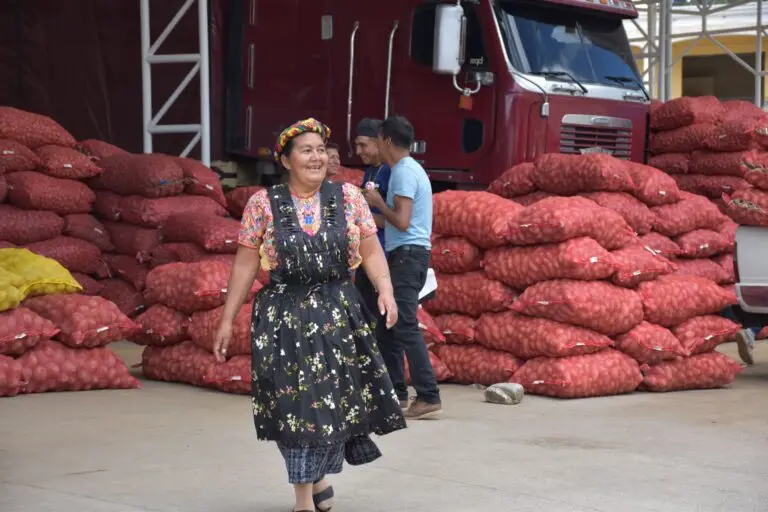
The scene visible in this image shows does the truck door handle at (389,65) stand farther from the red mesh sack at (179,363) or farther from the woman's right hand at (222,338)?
the woman's right hand at (222,338)

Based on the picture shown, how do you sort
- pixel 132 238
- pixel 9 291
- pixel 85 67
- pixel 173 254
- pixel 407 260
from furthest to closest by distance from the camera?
pixel 85 67 < pixel 132 238 < pixel 173 254 < pixel 9 291 < pixel 407 260

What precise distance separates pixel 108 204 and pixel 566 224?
170 inches

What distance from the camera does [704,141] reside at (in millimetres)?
12930

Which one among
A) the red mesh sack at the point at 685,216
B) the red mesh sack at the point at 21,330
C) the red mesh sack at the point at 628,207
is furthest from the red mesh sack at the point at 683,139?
the red mesh sack at the point at 21,330

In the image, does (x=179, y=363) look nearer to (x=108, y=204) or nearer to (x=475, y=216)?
(x=475, y=216)

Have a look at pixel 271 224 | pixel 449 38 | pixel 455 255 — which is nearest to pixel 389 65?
Result: pixel 449 38

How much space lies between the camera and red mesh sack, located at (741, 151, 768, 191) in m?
9.15

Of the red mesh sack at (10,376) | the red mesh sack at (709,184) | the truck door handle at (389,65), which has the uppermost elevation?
the truck door handle at (389,65)

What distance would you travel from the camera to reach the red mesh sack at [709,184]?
12781mm

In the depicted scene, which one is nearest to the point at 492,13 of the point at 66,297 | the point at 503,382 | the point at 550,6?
the point at 550,6

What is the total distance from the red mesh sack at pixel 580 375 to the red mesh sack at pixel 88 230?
4.14 metres

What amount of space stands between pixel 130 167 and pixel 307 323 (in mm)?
6165

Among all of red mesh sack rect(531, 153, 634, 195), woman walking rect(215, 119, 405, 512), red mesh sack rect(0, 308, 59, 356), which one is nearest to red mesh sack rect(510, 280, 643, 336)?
red mesh sack rect(531, 153, 634, 195)

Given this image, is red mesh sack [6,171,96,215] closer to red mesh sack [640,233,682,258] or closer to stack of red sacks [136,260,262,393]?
stack of red sacks [136,260,262,393]
